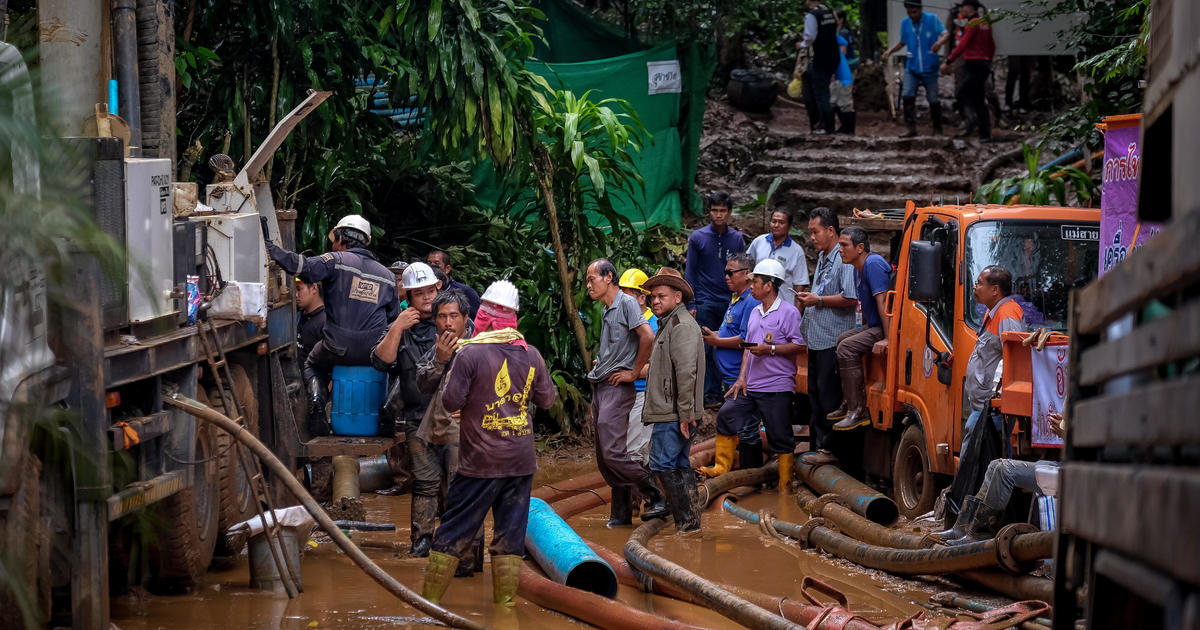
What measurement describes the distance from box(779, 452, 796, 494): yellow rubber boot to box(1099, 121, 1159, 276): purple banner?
378 centimetres

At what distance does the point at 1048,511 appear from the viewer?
22.1ft

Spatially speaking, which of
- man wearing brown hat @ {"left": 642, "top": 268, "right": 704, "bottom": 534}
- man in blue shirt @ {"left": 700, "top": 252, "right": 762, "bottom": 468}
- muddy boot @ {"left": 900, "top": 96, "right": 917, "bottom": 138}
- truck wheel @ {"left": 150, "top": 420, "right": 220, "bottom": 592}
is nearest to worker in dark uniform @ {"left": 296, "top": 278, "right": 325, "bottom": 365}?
truck wheel @ {"left": 150, "top": 420, "right": 220, "bottom": 592}

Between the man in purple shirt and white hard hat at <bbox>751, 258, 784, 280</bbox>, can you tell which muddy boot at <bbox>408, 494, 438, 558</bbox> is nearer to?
the man in purple shirt

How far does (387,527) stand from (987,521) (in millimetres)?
3929

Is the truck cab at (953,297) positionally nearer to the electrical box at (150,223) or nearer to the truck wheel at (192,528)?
the truck wheel at (192,528)

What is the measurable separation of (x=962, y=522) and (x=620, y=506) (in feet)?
8.78

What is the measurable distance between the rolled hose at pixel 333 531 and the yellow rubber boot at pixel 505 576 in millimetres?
648

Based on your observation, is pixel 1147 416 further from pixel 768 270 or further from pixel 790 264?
pixel 790 264

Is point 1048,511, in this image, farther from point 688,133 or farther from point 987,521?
point 688,133

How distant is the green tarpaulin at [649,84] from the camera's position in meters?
14.8

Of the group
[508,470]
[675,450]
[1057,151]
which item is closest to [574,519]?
[675,450]

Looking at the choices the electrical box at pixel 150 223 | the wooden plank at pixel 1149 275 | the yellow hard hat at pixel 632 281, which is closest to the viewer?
the wooden plank at pixel 1149 275

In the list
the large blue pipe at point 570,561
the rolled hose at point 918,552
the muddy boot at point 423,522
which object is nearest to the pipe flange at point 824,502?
the rolled hose at point 918,552

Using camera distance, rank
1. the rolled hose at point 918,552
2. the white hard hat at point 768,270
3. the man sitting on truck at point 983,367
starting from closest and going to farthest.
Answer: the rolled hose at point 918,552, the man sitting on truck at point 983,367, the white hard hat at point 768,270
